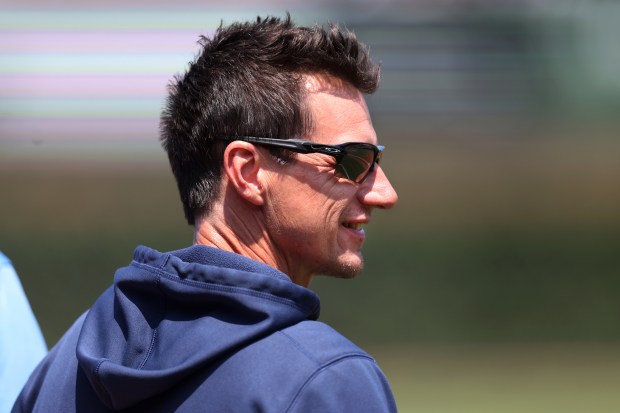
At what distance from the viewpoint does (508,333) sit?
6.88 m

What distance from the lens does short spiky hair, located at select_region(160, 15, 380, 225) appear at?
146 centimetres

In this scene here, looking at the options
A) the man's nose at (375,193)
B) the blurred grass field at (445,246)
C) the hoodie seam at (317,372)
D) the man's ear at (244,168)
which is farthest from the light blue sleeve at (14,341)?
the blurred grass field at (445,246)

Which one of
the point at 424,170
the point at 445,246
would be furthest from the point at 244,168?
the point at 424,170

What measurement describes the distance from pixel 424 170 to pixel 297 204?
619cm

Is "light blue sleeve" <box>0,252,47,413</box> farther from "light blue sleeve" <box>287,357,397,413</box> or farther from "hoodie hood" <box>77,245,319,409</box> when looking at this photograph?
"light blue sleeve" <box>287,357,397,413</box>

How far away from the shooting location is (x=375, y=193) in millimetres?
1582

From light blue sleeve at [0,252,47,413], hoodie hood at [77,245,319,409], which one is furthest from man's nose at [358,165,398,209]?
light blue sleeve at [0,252,47,413]

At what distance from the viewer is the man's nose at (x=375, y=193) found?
1.58m

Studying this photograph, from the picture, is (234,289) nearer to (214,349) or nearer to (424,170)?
(214,349)

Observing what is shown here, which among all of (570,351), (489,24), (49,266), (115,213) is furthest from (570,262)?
(49,266)

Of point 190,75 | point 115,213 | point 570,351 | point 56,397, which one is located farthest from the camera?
point 115,213

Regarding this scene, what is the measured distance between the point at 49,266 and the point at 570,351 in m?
4.13

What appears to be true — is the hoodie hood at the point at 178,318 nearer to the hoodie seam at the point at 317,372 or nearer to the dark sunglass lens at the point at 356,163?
the hoodie seam at the point at 317,372

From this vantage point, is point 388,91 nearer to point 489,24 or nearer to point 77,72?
point 489,24
